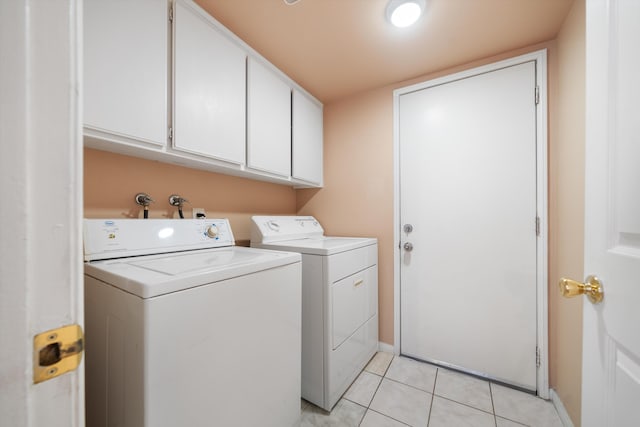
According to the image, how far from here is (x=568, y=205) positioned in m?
1.33

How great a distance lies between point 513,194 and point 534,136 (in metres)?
0.38

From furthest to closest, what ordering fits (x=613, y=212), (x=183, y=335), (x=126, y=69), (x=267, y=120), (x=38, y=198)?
(x=267, y=120)
(x=126, y=69)
(x=183, y=335)
(x=613, y=212)
(x=38, y=198)

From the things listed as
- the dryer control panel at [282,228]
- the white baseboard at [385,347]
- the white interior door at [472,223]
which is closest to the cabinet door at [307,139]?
the dryer control panel at [282,228]

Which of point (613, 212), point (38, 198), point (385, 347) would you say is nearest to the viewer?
point (38, 198)

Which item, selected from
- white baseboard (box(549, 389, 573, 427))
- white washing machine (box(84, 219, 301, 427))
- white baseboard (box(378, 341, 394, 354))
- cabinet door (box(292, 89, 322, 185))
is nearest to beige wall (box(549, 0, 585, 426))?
white baseboard (box(549, 389, 573, 427))

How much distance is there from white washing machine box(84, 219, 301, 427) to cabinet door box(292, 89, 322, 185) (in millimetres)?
1034

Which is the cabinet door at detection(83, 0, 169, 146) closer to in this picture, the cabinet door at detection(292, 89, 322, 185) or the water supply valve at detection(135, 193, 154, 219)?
the water supply valve at detection(135, 193, 154, 219)

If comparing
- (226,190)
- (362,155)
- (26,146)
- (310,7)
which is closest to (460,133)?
(362,155)

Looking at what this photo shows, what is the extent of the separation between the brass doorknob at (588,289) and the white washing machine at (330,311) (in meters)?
0.97

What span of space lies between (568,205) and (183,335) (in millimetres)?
1911

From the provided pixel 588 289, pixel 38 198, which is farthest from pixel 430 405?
pixel 38 198

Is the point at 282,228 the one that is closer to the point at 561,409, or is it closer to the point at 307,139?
the point at 307,139

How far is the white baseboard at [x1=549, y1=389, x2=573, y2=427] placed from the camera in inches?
50.5

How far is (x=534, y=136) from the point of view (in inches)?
60.5
